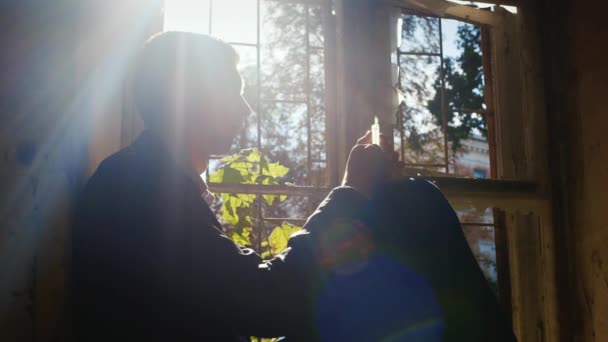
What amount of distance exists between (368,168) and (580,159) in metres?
1.14

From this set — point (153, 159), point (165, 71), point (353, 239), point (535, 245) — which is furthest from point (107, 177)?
point (535, 245)

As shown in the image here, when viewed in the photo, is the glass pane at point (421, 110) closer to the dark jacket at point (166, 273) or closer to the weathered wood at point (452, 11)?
the weathered wood at point (452, 11)

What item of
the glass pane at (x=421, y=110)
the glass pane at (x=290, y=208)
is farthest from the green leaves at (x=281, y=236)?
the glass pane at (x=290, y=208)

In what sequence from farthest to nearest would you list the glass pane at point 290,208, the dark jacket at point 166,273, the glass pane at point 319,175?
the glass pane at point 290,208, the glass pane at point 319,175, the dark jacket at point 166,273

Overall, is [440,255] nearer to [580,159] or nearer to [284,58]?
[580,159]

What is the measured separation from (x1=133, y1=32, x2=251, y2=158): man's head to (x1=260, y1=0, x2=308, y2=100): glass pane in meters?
0.88

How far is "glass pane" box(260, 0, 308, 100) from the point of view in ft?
8.19

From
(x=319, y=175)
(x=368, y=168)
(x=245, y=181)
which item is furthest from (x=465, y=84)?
(x=368, y=168)

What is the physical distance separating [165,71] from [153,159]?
0.19 metres

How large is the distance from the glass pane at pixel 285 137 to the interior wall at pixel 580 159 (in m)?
2.96

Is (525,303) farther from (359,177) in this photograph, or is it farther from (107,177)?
(107,177)

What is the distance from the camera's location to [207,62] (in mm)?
1067

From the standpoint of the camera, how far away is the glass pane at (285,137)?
4930mm

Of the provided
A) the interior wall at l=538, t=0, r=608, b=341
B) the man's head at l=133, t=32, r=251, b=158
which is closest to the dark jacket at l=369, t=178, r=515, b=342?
the man's head at l=133, t=32, r=251, b=158
